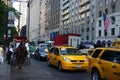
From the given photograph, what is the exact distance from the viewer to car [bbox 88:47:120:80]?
11759 mm

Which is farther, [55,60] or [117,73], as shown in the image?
[55,60]

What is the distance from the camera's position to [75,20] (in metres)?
105

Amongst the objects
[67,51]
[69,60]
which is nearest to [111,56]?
[69,60]

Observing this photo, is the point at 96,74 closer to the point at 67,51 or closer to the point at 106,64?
the point at 106,64

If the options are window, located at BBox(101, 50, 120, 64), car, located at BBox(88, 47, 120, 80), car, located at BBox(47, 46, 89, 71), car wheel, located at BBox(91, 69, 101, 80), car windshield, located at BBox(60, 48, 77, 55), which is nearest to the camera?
car, located at BBox(88, 47, 120, 80)

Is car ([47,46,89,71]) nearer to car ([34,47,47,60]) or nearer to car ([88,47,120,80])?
car ([88,47,120,80])

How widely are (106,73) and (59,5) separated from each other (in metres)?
118

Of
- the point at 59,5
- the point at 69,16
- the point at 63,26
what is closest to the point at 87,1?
the point at 69,16

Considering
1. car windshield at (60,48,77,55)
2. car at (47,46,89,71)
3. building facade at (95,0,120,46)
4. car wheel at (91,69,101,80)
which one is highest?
building facade at (95,0,120,46)

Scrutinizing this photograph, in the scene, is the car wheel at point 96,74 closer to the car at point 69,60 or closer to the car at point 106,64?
the car at point 106,64

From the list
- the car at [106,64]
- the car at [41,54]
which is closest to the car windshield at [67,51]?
the car at [106,64]

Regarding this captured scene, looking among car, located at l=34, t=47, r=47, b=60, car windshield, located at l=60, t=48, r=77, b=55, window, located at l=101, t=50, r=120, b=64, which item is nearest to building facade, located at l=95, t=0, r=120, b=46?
car, located at l=34, t=47, r=47, b=60

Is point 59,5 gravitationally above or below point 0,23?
above

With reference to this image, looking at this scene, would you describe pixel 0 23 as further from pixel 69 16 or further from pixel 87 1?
pixel 69 16
